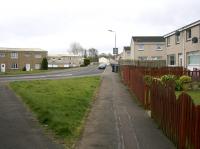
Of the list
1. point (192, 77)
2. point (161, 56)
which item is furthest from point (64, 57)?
point (192, 77)

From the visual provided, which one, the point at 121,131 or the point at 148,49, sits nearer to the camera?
the point at 121,131

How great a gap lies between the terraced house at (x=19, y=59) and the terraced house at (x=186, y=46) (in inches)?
2292

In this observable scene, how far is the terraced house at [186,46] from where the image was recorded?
31.6 metres

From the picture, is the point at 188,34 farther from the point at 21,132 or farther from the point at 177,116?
the point at 177,116

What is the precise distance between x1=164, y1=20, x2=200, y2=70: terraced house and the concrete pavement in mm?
21135

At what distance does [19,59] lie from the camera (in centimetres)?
9488

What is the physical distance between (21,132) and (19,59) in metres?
87.4

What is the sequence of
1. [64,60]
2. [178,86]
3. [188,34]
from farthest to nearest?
1. [64,60]
2. [188,34]
3. [178,86]

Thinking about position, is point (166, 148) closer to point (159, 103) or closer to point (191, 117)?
point (191, 117)

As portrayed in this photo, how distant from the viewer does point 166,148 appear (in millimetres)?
7867

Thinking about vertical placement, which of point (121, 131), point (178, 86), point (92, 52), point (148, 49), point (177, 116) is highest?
point (92, 52)

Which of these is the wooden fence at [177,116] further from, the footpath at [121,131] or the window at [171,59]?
the window at [171,59]

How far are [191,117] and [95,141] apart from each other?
8.48ft

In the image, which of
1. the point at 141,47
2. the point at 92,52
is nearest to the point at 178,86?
the point at 141,47
